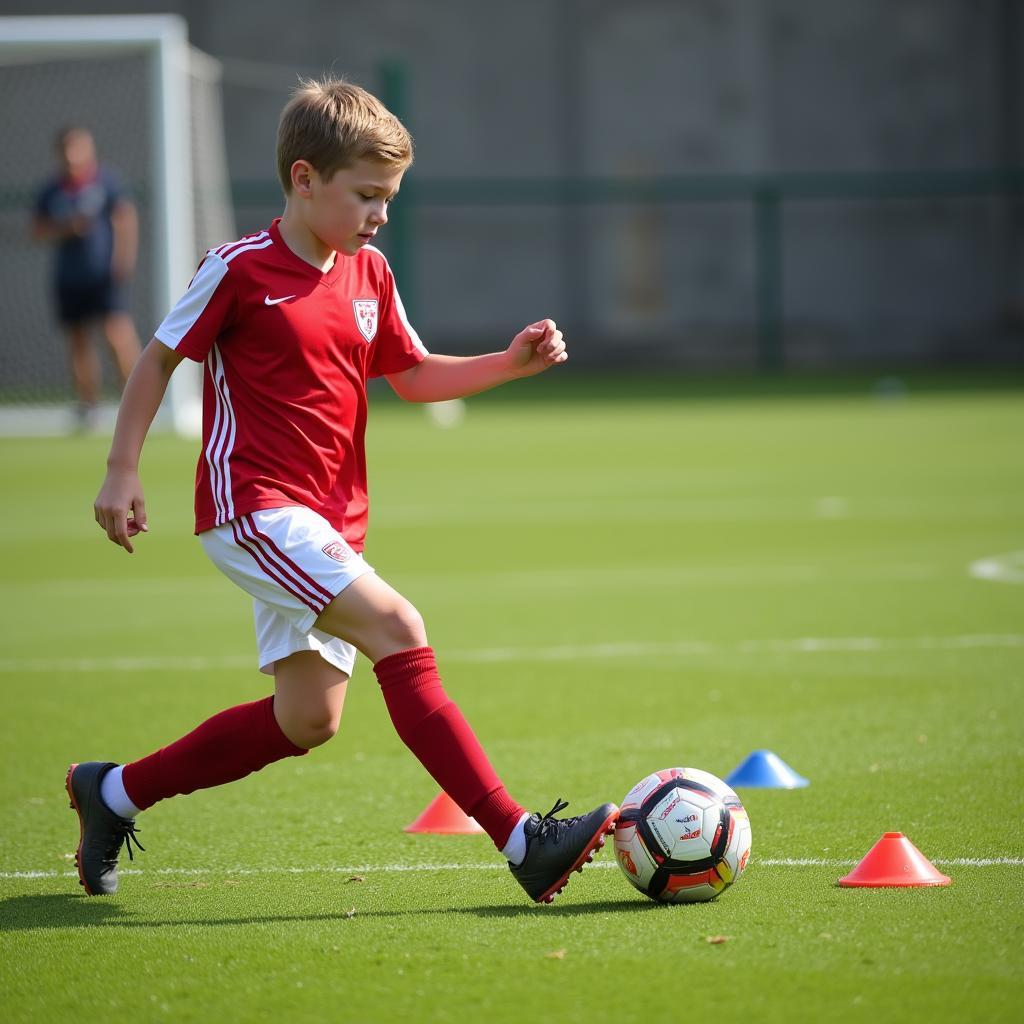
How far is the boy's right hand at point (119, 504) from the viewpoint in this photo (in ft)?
12.9

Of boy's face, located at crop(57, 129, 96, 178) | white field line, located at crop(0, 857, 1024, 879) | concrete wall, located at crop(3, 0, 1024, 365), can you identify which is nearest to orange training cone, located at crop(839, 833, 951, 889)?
white field line, located at crop(0, 857, 1024, 879)

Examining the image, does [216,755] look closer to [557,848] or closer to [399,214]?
[557,848]

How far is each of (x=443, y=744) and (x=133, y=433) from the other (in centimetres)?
101

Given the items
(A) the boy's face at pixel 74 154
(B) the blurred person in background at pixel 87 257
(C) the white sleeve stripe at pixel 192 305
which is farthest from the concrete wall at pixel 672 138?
(C) the white sleeve stripe at pixel 192 305

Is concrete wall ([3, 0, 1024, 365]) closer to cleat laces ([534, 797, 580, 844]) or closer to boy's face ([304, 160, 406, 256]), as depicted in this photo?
boy's face ([304, 160, 406, 256])

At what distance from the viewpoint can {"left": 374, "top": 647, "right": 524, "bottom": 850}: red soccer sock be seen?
152 inches

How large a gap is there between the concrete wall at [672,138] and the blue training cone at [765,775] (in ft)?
80.2

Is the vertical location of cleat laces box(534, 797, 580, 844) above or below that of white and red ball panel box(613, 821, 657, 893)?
above

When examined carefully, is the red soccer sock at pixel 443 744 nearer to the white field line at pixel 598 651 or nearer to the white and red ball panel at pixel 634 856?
the white and red ball panel at pixel 634 856

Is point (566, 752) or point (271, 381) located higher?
point (271, 381)

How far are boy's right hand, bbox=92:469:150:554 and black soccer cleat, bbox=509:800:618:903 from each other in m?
1.12

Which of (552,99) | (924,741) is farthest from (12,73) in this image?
(924,741)

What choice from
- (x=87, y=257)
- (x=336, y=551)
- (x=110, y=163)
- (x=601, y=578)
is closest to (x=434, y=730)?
(x=336, y=551)

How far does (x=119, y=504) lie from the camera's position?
391cm
